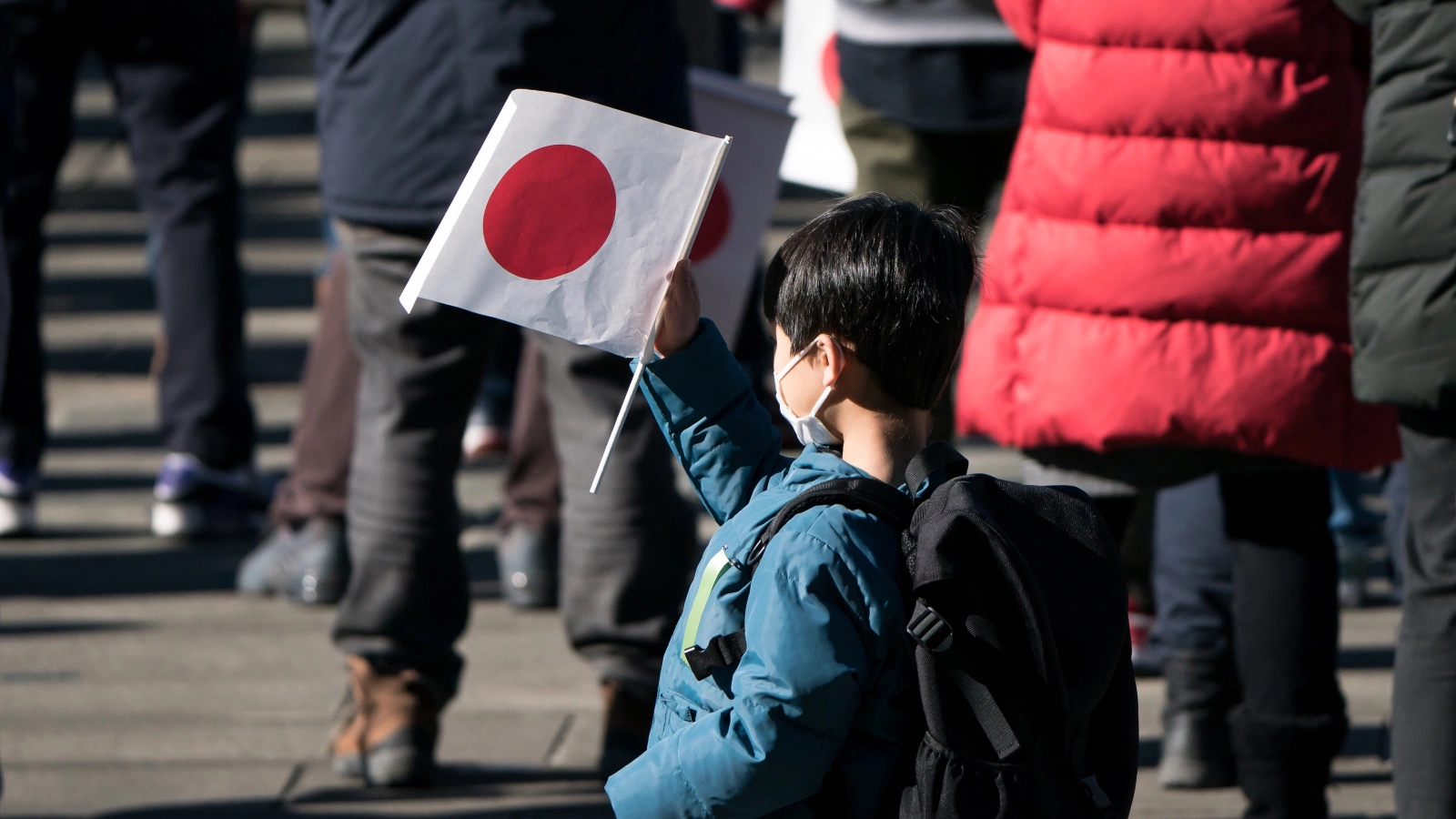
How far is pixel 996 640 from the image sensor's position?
1.78 m

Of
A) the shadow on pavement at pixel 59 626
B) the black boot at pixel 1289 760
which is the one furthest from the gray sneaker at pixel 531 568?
the black boot at pixel 1289 760

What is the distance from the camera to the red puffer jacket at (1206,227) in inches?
113

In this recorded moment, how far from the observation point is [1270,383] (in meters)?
2.88

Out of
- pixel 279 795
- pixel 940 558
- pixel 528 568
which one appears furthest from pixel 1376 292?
pixel 528 568

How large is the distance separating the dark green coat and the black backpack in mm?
865

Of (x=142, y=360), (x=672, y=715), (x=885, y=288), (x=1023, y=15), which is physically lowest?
(x=142, y=360)

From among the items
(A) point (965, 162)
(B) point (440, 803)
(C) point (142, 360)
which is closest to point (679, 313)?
(B) point (440, 803)

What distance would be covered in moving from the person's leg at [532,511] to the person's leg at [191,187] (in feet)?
3.14

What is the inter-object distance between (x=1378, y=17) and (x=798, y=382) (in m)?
1.16

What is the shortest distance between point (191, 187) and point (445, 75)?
2.02 m

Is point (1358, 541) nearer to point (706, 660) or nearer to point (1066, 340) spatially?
point (1066, 340)

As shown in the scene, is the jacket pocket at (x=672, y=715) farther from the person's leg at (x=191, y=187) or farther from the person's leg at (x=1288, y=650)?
the person's leg at (x=191, y=187)

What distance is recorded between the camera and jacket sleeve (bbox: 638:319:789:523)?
2.10m

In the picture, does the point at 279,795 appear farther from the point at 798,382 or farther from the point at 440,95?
the point at 798,382
